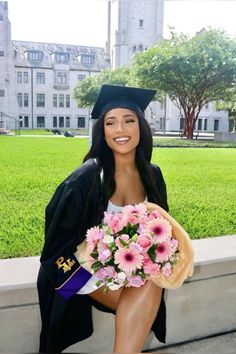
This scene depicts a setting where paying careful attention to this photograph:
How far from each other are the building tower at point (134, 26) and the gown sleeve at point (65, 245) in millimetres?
58839

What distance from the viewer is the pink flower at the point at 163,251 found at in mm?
1726

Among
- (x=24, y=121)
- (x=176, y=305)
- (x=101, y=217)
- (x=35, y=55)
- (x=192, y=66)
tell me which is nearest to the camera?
(x=101, y=217)

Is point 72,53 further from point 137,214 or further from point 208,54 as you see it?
point 137,214

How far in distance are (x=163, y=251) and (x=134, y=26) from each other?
6138 cm

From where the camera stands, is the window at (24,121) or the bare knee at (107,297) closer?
the bare knee at (107,297)

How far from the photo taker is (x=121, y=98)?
6.90 feet

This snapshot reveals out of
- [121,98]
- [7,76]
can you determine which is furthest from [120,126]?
[7,76]

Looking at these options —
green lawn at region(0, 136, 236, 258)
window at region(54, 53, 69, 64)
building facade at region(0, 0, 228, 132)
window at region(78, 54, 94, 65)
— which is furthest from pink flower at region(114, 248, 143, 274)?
window at region(78, 54, 94, 65)

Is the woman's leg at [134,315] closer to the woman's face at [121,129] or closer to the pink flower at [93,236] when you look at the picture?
the pink flower at [93,236]

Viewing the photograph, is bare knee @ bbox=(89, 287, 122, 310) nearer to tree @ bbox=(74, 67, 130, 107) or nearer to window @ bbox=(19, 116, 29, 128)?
tree @ bbox=(74, 67, 130, 107)

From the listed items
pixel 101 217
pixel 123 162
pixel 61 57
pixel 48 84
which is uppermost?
pixel 61 57

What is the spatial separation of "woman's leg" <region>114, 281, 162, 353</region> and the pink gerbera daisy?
0.13m

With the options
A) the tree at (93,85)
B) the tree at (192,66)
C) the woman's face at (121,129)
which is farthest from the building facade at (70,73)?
the woman's face at (121,129)

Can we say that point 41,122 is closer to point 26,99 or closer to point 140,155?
point 26,99
